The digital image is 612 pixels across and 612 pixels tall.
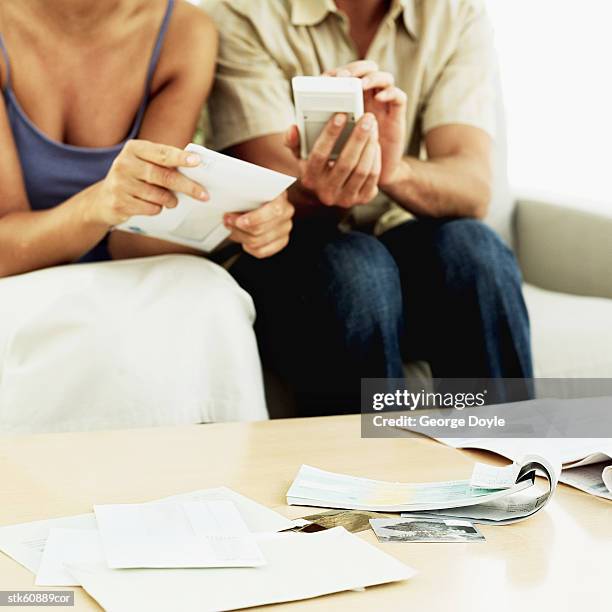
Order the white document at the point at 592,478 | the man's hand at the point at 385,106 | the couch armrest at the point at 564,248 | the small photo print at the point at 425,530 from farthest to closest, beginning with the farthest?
the couch armrest at the point at 564,248 → the man's hand at the point at 385,106 → the white document at the point at 592,478 → the small photo print at the point at 425,530

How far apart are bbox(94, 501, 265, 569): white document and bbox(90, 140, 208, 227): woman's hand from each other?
507 millimetres

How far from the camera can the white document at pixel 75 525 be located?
63 cm

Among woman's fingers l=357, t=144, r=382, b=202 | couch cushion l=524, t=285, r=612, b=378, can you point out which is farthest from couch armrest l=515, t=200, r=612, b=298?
woman's fingers l=357, t=144, r=382, b=202

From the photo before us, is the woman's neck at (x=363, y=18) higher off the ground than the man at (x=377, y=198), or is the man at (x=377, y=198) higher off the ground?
the woman's neck at (x=363, y=18)

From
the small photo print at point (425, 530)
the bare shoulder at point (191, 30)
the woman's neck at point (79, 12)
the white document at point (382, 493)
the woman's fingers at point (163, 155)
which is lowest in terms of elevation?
the white document at point (382, 493)

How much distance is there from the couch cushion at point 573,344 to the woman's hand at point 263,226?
49 centimetres

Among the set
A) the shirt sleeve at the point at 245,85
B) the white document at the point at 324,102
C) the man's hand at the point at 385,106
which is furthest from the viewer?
the shirt sleeve at the point at 245,85

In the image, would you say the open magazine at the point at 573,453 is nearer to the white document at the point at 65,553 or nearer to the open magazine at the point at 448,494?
the open magazine at the point at 448,494

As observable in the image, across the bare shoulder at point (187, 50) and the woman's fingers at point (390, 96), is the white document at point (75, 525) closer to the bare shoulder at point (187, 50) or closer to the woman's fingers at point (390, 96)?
the woman's fingers at point (390, 96)

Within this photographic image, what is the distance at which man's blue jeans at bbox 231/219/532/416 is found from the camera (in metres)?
1.42

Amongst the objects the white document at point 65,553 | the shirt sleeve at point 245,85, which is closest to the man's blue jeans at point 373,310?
the shirt sleeve at point 245,85

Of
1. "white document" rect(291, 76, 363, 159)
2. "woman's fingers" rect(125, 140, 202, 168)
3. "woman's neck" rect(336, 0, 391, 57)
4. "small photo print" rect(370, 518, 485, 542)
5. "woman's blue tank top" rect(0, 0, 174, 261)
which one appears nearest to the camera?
"small photo print" rect(370, 518, 485, 542)

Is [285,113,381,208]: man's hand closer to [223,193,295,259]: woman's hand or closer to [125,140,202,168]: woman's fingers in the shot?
[223,193,295,259]: woman's hand

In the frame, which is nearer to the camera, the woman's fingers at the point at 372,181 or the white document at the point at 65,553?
the white document at the point at 65,553
